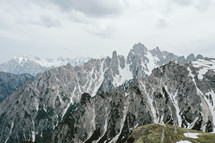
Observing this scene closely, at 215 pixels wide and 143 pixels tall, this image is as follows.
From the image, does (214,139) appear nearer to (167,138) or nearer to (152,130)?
(167,138)

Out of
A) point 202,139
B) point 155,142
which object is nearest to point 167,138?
point 155,142

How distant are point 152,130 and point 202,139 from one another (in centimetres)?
1985

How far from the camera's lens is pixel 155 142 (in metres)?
74.6

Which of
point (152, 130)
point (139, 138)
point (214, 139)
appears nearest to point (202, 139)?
point (214, 139)

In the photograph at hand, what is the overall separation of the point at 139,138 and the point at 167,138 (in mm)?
11020

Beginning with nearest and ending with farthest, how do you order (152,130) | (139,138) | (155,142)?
(155,142), (139,138), (152,130)

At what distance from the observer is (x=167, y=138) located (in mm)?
77688

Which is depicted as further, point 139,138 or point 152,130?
point 152,130

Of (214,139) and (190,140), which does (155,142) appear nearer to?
(190,140)

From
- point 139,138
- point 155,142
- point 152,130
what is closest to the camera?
point 155,142

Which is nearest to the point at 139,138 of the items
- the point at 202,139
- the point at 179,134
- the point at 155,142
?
the point at 155,142

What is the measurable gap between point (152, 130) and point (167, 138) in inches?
354

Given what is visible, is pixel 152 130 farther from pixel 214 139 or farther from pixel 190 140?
pixel 214 139

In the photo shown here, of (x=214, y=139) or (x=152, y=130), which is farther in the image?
(x=152, y=130)
